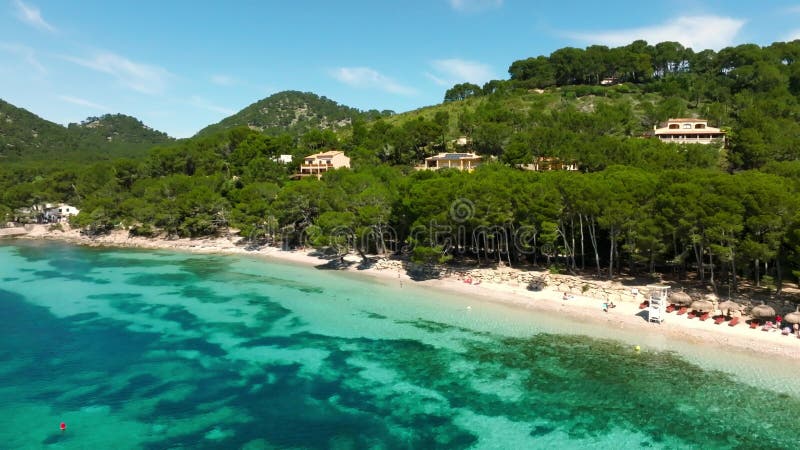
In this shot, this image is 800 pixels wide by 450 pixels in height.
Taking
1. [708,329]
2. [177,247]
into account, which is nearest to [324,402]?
[708,329]

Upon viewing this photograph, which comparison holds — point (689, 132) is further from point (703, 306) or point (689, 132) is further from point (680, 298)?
point (703, 306)

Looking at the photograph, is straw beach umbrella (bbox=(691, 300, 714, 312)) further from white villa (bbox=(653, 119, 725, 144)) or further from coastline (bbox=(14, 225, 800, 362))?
white villa (bbox=(653, 119, 725, 144))

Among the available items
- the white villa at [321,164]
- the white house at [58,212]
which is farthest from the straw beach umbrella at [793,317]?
the white house at [58,212]

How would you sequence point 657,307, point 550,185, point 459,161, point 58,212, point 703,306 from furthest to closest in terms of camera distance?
point 58,212 < point 459,161 < point 550,185 < point 657,307 < point 703,306

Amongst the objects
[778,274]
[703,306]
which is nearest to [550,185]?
[703,306]

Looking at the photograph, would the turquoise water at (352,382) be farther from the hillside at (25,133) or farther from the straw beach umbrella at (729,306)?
the hillside at (25,133)

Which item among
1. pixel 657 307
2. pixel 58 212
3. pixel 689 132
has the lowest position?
pixel 657 307

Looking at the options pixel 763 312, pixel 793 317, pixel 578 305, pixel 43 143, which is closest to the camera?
pixel 793 317

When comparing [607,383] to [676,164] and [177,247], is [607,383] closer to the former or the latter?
[676,164]
